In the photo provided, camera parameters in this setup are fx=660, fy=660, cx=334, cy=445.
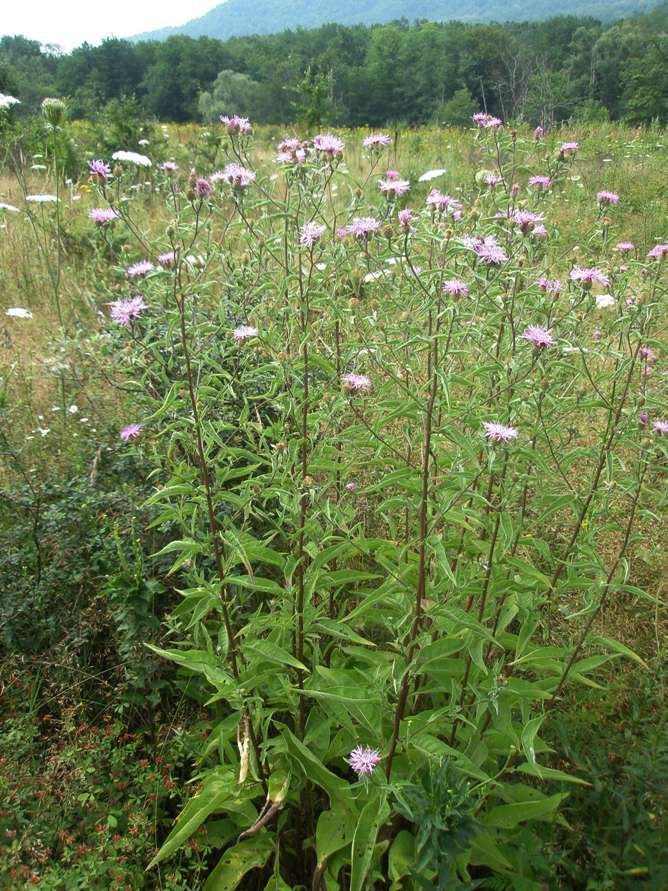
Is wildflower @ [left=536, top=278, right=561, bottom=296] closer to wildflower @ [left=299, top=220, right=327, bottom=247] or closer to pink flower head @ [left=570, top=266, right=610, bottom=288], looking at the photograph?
pink flower head @ [left=570, top=266, right=610, bottom=288]

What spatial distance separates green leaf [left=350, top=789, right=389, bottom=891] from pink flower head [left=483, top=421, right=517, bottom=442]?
98cm

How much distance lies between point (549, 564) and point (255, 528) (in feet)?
4.52

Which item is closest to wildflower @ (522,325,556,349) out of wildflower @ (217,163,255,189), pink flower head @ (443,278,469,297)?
pink flower head @ (443,278,469,297)

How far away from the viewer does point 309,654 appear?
93.3 inches

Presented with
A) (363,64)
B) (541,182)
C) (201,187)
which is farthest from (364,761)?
(363,64)

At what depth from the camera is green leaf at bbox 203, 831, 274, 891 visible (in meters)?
1.98

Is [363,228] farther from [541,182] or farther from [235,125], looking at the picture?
[541,182]

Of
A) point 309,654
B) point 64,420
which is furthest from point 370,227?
point 64,420

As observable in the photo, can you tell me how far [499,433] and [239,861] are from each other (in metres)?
1.52

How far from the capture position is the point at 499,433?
5.61 feet

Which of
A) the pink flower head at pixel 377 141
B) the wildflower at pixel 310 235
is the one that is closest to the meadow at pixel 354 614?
the wildflower at pixel 310 235

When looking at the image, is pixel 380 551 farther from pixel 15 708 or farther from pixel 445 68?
pixel 445 68

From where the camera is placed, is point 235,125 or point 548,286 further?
point 235,125

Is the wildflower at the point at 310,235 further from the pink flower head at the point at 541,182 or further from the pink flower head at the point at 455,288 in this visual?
the pink flower head at the point at 541,182
